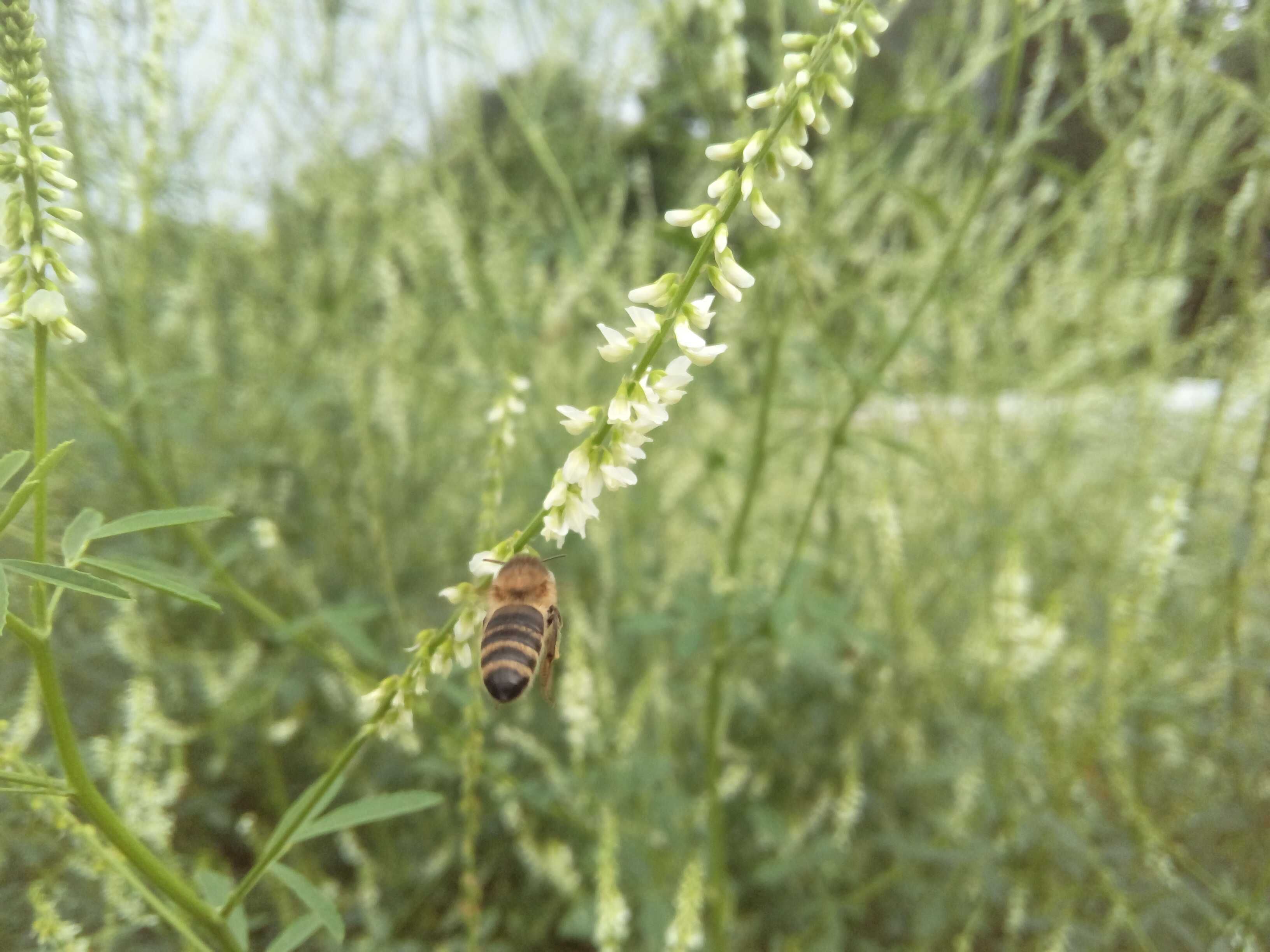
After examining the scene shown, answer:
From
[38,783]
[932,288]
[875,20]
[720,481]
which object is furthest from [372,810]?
[720,481]

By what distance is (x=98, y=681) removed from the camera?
2131 mm

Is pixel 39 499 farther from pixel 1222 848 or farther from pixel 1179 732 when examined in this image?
pixel 1179 732

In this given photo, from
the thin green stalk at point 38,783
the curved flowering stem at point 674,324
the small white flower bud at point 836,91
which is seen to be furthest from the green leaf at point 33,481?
the small white flower bud at point 836,91

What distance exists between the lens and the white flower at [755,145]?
73cm

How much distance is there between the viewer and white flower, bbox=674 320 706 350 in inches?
28.4

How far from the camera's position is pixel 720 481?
2615mm

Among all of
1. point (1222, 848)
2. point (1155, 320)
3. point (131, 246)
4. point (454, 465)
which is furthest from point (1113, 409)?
point (131, 246)

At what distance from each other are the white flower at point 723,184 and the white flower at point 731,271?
0.16ft

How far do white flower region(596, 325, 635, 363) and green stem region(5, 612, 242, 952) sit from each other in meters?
0.52

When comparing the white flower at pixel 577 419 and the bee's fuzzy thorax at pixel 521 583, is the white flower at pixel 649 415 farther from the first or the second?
the bee's fuzzy thorax at pixel 521 583

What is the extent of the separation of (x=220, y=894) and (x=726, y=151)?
96 centimetres

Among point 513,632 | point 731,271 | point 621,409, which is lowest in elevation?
point 513,632

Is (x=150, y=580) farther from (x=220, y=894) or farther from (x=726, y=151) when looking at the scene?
(x=726, y=151)

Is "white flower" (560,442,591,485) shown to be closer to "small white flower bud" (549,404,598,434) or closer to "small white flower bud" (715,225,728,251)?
"small white flower bud" (549,404,598,434)
